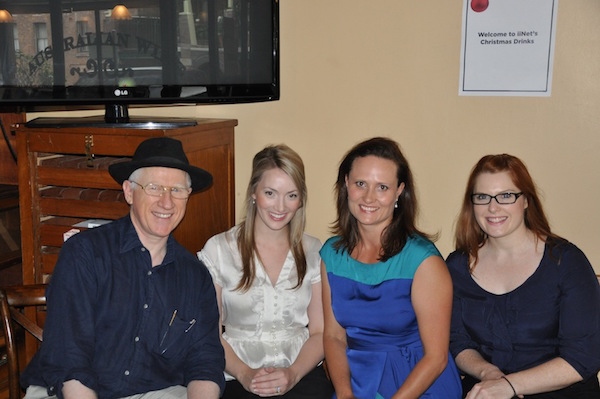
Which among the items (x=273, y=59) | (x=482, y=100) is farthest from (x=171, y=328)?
(x=482, y=100)

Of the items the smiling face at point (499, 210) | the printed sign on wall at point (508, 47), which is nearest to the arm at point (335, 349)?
the smiling face at point (499, 210)

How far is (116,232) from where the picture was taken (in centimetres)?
216

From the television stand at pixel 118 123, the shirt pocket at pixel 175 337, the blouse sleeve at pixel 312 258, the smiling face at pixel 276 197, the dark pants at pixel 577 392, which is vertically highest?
the television stand at pixel 118 123

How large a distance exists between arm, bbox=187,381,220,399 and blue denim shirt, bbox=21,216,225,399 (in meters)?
0.02

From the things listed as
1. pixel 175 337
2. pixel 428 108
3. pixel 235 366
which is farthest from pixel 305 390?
pixel 428 108

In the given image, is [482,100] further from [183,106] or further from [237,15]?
[183,106]

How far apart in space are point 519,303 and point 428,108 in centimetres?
95

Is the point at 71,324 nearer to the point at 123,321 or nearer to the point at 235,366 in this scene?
the point at 123,321

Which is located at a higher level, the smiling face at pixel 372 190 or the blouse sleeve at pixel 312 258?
the smiling face at pixel 372 190

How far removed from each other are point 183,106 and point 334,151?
74cm

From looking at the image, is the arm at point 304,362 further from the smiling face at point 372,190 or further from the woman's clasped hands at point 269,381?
the smiling face at point 372,190

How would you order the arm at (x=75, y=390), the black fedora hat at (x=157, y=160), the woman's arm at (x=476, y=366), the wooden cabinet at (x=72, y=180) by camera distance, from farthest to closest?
the wooden cabinet at (x=72, y=180), the woman's arm at (x=476, y=366), the black fedora hat at (x=157, y=160), the arm at (x=75, y=390)

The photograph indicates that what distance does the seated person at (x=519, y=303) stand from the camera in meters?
2.16

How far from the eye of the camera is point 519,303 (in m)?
2.24
